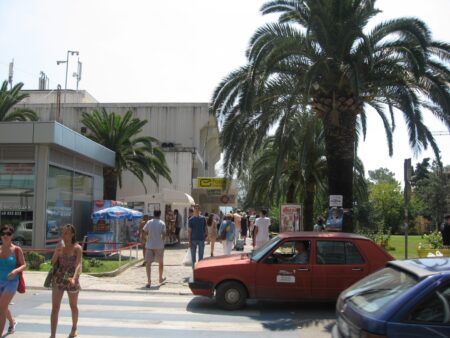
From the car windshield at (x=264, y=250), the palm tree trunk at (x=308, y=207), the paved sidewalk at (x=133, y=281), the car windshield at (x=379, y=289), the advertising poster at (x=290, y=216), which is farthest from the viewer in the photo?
the palm tree trunk at (x=308, y=207)

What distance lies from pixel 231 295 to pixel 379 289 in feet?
16.7

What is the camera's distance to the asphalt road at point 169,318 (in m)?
8.08

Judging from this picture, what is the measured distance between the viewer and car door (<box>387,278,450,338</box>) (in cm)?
430

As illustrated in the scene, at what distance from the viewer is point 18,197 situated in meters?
18.6

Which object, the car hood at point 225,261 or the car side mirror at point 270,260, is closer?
the car side mirror at point 270,260

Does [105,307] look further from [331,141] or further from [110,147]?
[110,147]

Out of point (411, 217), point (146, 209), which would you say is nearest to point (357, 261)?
point (146, 209)

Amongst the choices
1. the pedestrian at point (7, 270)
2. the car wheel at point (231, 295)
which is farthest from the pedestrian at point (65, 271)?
the car wheel at point (231, 295)

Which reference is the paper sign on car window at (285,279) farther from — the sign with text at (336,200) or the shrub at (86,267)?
the shrub at (86,267)

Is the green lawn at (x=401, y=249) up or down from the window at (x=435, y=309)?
down

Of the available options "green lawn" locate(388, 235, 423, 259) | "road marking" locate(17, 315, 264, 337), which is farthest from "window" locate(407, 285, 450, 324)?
"green lawn" locate(388, 235, 423, 259)

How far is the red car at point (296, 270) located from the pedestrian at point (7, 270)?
3643 millimetres

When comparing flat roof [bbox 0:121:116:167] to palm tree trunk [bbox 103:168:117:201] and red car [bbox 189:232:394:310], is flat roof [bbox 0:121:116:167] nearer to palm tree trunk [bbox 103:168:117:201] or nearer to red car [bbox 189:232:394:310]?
palm tree trunk [bbox 103:168:117:201]

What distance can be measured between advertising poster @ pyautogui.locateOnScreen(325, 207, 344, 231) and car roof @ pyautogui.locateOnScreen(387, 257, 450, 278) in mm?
8594
